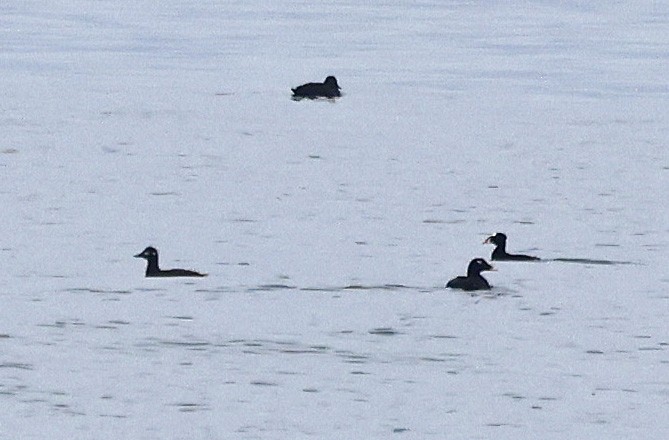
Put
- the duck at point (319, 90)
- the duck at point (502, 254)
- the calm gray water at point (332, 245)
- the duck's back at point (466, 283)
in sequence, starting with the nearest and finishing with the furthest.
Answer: the calm gray water at point (332, 245) → the duck's back at point (466, 283) → the duck at point (502, 254) → the duck at point (319, 90)

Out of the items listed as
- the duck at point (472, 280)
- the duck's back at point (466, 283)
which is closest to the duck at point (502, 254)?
the duck at point (472, 280)

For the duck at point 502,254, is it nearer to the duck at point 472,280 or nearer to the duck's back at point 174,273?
the duck at point 472,280

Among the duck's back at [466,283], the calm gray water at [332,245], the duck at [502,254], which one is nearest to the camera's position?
the calm gray water at [332,245]

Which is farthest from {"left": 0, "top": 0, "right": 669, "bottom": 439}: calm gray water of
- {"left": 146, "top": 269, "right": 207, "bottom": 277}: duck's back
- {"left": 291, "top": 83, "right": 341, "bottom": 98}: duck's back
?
{"left": 291, "top": 83, "right": 341, "bottom": 98}: duck's back

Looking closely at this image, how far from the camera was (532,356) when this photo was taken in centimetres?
1648

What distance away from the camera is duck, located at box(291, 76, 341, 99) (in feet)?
113

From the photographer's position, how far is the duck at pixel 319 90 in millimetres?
34375

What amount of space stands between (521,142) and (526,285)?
10892 mm

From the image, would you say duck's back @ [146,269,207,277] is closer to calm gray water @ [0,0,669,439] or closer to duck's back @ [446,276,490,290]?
calm gray water @ [0,0,669,439]

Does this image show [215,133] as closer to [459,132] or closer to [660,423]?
[459,132]

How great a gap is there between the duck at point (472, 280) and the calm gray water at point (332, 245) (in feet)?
0.32

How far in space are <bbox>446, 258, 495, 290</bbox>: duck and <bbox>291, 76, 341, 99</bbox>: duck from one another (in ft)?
49.2

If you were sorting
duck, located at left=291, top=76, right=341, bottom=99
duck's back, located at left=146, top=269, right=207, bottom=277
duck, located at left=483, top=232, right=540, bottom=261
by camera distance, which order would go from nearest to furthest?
duck's back, located at left=146, top=269, right=207, bottom=277, duck, located at left=483, top=232, right=540, bottom=261, duck, located at left=291, top=76, right=341, bottom=99

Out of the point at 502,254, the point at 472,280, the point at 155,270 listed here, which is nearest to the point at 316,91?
the point at 502,254
